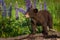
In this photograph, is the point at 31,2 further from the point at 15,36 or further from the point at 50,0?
the point at 15,36

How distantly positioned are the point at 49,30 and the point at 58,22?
0.35ft

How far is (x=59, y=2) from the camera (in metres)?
1.61

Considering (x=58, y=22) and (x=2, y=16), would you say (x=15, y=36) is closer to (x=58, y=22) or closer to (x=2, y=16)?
(x=2, y=16)

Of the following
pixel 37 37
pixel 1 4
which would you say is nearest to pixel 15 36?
pixel 37 37

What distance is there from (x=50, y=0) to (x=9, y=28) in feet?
1.47

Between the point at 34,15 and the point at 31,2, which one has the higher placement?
the point at 31,2

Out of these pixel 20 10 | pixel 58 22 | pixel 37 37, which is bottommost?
pixel 37 37

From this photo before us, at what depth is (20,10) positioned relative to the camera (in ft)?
5.15

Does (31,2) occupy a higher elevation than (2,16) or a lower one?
higher

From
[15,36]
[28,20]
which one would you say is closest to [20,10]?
[28,20]

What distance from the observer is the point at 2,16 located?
5.07ft

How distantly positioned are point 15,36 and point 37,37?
194 millimetres

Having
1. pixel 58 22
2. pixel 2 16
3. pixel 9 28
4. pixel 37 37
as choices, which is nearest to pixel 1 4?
pixel 2 16

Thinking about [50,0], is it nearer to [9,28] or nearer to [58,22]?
[58,22]
